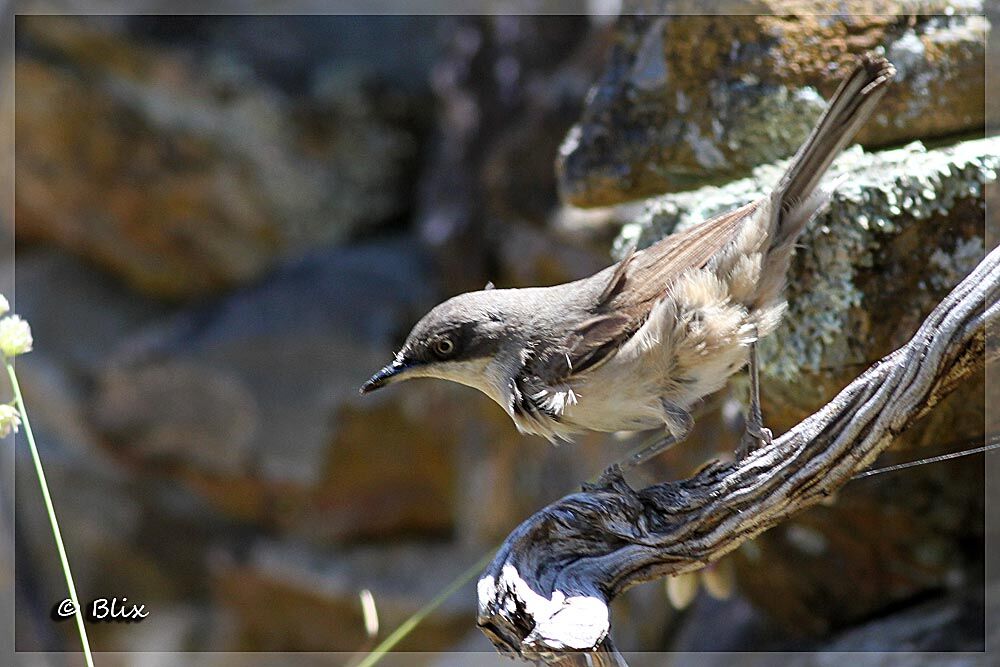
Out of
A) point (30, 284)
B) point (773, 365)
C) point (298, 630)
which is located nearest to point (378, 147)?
point (30, 284)

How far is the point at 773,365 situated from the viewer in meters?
2.62

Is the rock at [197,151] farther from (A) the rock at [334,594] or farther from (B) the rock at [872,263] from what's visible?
(B) the rock at [872,263]

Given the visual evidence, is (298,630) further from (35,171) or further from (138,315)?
(35,171)

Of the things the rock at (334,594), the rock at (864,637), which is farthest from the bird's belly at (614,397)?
the rock at (334,594)

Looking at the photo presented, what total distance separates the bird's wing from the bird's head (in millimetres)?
116

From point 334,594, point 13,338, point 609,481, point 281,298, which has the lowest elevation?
A: point 334,594

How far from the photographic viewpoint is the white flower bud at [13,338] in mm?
1784

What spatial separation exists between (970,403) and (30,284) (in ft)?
17.1

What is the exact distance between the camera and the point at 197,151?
5477mm

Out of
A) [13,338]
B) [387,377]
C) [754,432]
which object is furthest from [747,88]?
[13,338]

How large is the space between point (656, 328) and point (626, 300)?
17 centimetres

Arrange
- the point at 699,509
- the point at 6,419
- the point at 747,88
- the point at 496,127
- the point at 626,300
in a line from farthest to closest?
the point at 496,127 < the point at 747,88 < the point at 626,300 < the point at 699,509 < the point at 6,419

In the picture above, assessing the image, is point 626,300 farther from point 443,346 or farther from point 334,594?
point 334,594

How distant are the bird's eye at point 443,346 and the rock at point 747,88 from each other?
77 cm
